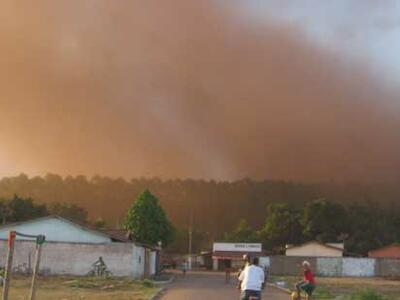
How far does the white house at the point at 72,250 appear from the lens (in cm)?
5091

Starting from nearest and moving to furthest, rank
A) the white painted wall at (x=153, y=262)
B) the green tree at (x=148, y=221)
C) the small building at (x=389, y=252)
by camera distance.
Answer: the white painted wall at (x=153, y=262) < the green tree at (x=148, y=221) < the small building at (x=389, y=252)

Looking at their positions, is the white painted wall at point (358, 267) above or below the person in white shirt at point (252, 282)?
above

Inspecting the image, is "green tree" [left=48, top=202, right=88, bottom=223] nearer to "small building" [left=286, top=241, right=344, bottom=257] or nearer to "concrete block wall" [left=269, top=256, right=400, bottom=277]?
"small building" [left=286, top=241, right=344, bottom=257]

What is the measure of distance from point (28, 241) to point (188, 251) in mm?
100467

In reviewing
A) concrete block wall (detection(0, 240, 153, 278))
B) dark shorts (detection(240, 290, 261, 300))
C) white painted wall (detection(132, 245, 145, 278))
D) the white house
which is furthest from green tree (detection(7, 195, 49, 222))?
dark shorts (detection(240, 290, 261, 300))

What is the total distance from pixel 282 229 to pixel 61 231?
74.9 m

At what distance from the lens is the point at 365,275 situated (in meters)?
83.6

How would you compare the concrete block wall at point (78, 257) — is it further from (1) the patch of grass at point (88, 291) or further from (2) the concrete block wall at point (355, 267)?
(2) the concrete block wall at point (355, 267)

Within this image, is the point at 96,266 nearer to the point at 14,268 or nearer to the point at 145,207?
the point at 14,268

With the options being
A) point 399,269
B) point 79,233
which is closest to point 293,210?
point 399,269

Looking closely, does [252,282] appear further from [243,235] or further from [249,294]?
[243,235]

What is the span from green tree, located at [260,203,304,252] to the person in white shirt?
346ft

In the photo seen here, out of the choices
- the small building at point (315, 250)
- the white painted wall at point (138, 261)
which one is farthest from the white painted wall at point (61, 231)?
the small building at point (315, 250)

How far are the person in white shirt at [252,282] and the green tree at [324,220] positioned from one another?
341 ft
